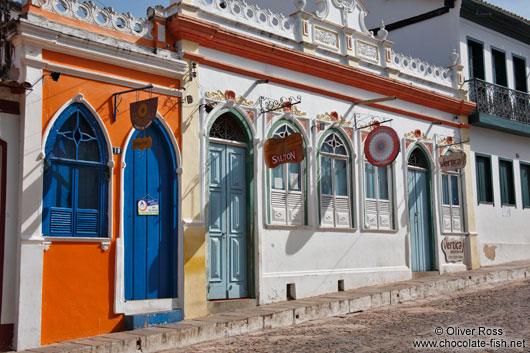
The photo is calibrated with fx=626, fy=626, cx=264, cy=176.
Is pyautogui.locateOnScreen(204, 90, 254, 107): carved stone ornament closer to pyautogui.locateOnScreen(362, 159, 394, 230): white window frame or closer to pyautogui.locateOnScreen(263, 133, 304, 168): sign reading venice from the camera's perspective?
pyautogui.locateOnScreen(263, 133, 304, 168): sign reading venice

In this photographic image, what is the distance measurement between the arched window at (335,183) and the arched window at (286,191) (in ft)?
2.13

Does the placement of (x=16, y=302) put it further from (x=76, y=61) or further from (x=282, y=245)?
(x=282, y=245)

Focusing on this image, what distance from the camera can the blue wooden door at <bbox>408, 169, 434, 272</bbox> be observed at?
1521cm

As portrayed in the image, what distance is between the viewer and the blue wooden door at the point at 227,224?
10952mm

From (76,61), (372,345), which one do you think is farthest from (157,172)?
(372,345)

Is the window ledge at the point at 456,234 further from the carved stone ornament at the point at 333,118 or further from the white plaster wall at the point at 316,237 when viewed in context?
the carved stone ornament at the point at 333,118

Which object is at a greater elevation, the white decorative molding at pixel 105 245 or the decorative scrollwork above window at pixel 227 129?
the decorative scrollwork above window at pixel 227 129

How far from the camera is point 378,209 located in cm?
1422

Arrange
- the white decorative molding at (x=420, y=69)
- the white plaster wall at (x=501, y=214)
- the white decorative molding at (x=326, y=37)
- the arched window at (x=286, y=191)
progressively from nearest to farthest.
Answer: the arched window at (x=286, y=191) < the white decorative molding at (x=326, y=37) < the white decorative molding at (x=420, y=69) < the white plaster wall at (x=501, y=214)

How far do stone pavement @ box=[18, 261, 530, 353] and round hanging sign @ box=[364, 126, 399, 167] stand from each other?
2670 millimetres

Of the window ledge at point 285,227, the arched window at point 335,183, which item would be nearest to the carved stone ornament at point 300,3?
the arched window at point 335,183

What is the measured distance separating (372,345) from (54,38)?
20.0 feet

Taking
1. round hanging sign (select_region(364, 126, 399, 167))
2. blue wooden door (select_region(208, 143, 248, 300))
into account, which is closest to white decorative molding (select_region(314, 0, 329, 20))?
round hanging sign (select_region(364, 126, 399, 167))

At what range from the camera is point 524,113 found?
19141 millimetres
